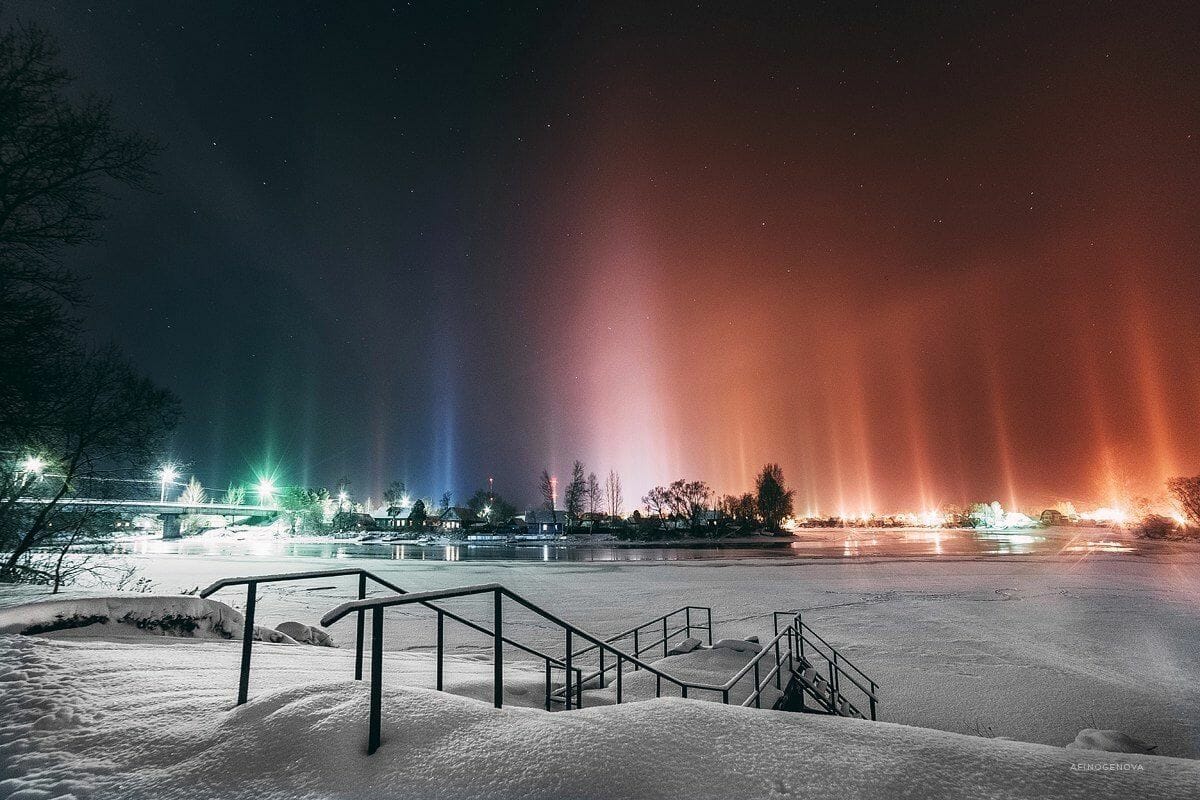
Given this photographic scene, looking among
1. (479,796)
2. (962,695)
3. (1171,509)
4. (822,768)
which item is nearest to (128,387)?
(479,796)

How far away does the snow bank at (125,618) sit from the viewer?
271 inches

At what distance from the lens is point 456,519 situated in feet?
484

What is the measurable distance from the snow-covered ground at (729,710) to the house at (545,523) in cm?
9567

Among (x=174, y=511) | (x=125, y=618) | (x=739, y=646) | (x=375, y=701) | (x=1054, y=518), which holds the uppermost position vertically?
(x=174, y=511)

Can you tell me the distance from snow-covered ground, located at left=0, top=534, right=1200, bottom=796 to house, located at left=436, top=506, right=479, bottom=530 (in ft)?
359

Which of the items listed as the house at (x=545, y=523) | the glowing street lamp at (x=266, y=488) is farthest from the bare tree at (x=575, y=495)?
the glowing street lamp at (x=266, y=488)

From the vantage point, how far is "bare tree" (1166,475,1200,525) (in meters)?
88.6

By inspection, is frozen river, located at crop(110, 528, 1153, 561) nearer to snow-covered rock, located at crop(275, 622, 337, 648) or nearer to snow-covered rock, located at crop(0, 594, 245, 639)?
snow-covered rock, located at crop(275, 622, 337, 648)

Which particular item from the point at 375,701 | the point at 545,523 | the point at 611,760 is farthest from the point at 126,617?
the point at 545,523

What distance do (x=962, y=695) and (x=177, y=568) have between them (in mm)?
43469

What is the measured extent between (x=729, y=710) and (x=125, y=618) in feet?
29.6

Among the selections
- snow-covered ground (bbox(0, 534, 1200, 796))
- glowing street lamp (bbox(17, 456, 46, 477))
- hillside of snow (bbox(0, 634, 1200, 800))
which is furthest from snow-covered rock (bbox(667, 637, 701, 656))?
glowing street lamp (bbox(17, 456, 46, 477))

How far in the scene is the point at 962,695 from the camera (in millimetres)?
11969

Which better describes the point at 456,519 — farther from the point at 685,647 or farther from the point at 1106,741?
the point at 1106,741
